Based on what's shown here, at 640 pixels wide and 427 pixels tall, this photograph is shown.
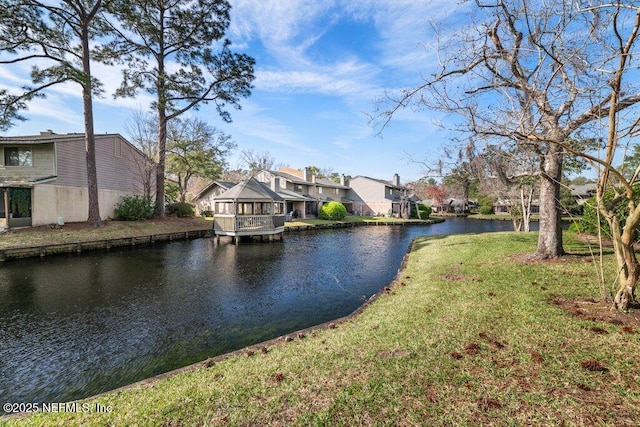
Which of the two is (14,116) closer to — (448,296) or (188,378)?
(188,378)

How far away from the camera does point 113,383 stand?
4438 millimetres

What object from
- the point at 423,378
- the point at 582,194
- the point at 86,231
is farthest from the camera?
the point at 582,194

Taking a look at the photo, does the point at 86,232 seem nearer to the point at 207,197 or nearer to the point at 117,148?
the point at 117,148

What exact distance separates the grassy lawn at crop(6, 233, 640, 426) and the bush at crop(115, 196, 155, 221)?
71.7 feet

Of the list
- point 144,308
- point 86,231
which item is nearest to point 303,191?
point 86,231

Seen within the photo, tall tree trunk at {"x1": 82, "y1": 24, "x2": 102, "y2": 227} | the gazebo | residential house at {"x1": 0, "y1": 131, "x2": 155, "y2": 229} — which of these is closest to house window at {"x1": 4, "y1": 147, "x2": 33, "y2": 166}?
residential house at {"x1": 0, "y1": 131, "x2": 155, "y2": 229}

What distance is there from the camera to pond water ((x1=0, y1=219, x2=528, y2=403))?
4855mm

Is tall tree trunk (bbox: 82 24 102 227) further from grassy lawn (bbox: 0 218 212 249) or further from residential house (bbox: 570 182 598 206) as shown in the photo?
residential house (bbox: 570 182 598 206)

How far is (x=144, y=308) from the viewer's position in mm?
7473

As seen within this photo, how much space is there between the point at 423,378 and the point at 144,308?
7422 millimetres

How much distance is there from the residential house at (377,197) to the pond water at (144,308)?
1183 inches

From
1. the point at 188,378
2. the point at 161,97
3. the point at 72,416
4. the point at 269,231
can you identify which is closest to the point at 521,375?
the point at 188,378

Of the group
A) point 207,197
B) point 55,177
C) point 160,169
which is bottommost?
point 207,197

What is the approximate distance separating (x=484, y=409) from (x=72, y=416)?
4.19 meters
